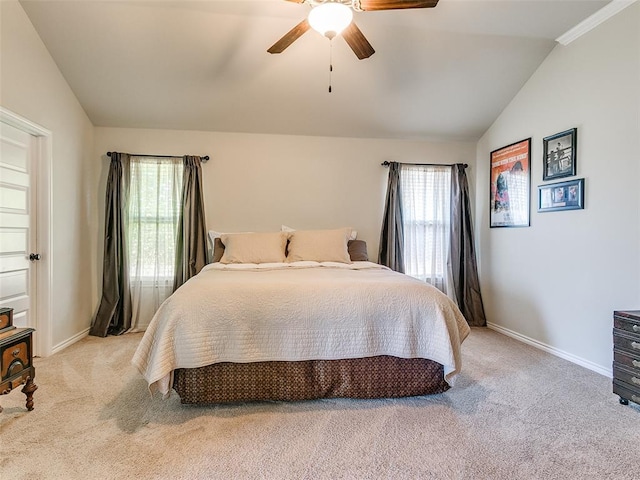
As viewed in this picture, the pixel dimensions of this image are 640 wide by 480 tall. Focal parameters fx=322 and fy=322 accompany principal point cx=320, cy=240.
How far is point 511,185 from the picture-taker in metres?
3.48

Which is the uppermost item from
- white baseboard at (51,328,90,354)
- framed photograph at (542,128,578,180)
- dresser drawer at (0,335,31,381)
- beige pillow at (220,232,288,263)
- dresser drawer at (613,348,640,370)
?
framed photograph at (542,128,578,180)

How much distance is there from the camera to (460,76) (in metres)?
3.21

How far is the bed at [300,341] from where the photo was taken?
1.82 m

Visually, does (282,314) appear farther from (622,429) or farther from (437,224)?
(437,224)

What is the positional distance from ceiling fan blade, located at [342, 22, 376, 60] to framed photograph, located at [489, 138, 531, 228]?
2092mm

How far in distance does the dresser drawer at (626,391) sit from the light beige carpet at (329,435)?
7 centimetres

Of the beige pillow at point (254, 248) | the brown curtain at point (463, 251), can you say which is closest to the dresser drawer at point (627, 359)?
the brown curtain at point (463, 251)

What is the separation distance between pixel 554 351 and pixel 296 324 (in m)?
2.52

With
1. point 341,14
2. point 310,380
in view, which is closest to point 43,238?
point 310,380

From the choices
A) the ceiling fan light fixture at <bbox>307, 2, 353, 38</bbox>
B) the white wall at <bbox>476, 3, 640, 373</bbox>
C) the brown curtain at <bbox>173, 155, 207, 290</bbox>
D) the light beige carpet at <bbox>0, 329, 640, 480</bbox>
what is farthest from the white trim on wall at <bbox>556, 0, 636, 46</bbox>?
the brown curtain at <bbox>173, 155, 207, 290</bbox>

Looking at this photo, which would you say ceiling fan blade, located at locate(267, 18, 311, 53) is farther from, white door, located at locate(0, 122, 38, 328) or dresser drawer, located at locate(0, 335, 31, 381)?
dresser drawer, located at locate(0, 335, 31, 381)

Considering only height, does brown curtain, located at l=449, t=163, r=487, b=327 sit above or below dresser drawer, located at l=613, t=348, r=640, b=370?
above

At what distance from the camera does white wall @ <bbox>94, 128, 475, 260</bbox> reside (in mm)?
3742

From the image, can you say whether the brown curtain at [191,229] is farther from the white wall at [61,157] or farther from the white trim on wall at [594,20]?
the white trim on wall at [594,20]
